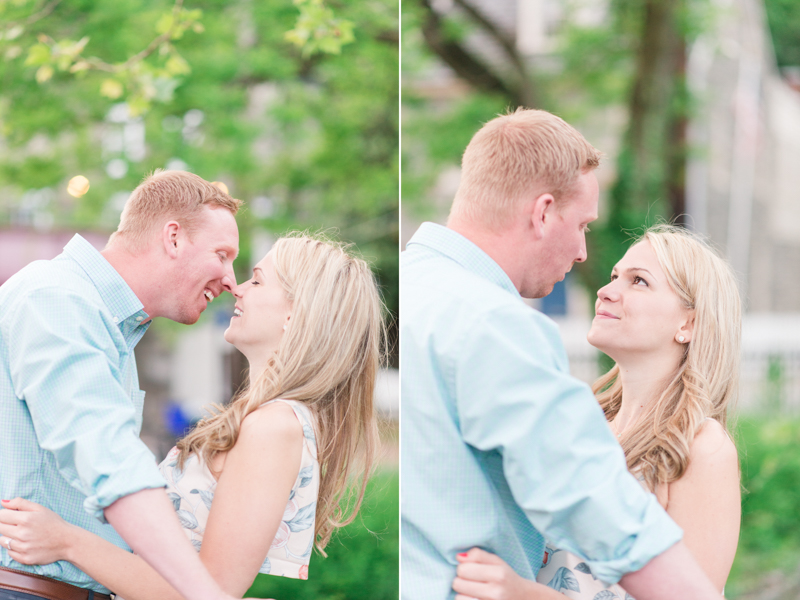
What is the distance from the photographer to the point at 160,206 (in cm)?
202

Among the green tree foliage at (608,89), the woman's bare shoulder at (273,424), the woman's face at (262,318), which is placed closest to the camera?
the woman's bare shoulder at (273,424)

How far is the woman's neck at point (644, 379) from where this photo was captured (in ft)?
6.63

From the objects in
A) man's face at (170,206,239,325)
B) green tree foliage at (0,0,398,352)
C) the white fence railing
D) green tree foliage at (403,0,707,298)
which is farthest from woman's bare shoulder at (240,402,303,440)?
the white fence railing

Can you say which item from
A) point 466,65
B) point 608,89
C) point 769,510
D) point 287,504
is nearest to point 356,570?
point 287,504

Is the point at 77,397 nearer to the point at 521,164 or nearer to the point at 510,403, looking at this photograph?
the point at 510,403

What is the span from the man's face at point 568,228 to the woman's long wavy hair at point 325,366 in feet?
1.88

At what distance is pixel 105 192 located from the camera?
6.06 metres

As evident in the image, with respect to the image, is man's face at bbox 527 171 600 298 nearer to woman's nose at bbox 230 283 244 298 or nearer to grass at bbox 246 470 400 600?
woman's nose at bbox 230 283 244 298

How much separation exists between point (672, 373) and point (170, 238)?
137cm

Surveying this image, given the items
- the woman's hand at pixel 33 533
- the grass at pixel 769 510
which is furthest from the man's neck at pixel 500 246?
the grass at pixel 769 510

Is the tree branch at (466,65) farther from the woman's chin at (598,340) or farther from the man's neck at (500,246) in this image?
the man's neck at (500,246)

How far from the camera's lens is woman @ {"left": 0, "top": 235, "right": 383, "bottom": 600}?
5.78ft

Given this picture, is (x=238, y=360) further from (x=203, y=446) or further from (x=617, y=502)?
(x=617, y=502)

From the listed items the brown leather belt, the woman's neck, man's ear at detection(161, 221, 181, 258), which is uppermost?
man's ear at detection(161, 221, 181, 258)
